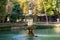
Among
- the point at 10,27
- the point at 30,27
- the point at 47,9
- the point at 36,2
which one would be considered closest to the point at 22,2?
the point at 36,2

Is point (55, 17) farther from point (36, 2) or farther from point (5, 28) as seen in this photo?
point (5, 28)

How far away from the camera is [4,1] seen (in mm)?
37969

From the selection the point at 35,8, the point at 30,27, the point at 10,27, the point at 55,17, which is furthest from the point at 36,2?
the point at 30,27

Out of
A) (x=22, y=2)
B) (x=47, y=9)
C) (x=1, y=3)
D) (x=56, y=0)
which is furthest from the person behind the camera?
(x=22, y=2)

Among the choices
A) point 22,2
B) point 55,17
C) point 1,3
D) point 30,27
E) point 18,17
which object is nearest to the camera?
point 30,27

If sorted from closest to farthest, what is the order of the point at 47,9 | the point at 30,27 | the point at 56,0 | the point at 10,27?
the point at 30,27, the point at 10,27, the point at 56,0, the point at 47,9

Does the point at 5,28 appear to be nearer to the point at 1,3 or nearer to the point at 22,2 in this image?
the point at 1,3

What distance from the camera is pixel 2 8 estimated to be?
126 ft

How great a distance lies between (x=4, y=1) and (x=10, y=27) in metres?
5.32

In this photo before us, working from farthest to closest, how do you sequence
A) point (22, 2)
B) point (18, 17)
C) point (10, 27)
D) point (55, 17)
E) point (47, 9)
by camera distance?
point (55, 17), point (22, 2), point (47, 9), point (18, 17), point (10, 27)

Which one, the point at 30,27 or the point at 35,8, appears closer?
the point at 30,27

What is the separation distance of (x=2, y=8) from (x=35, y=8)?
2180cm

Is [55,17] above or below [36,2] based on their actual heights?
below

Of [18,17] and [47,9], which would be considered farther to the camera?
[47,9]
